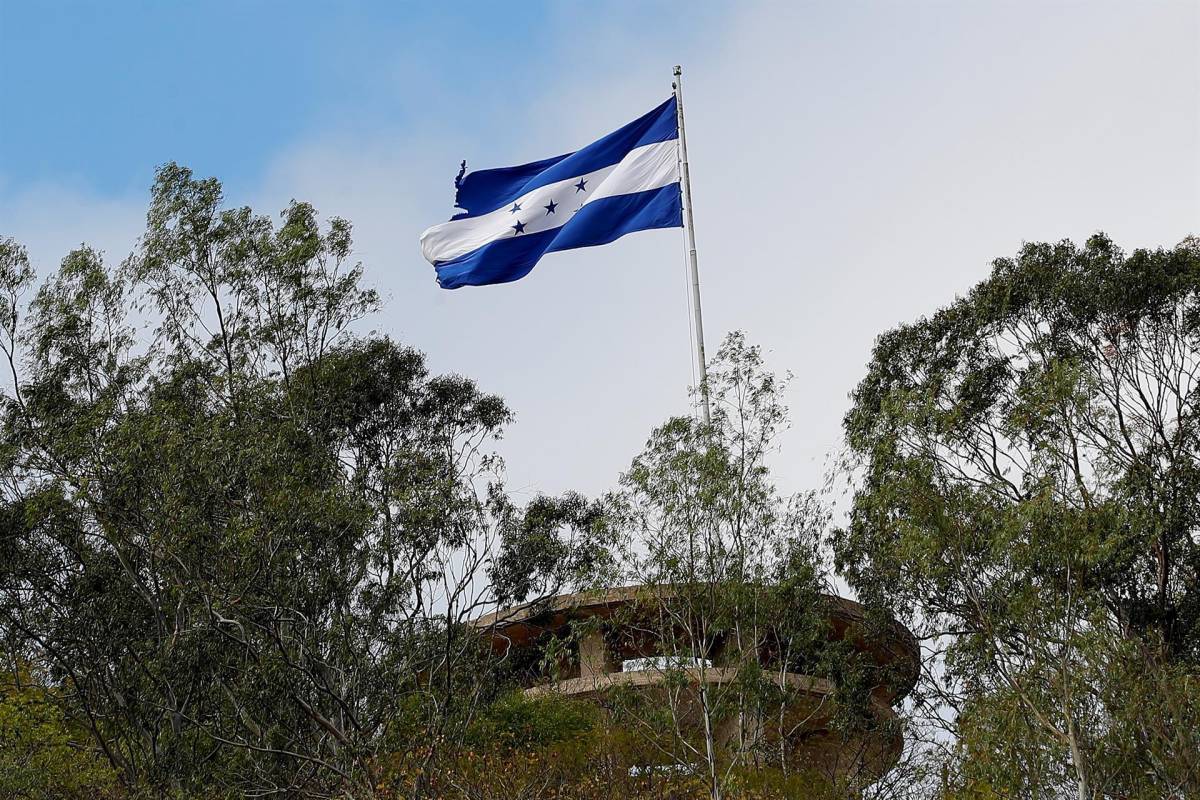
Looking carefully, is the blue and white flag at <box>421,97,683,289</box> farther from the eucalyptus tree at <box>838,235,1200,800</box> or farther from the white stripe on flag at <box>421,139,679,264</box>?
the eucalyptus tree at <box>838,235,1200,800</box>

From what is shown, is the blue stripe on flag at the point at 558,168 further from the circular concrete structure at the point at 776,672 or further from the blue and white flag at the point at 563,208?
the circular concrete structure at the point at 776,672

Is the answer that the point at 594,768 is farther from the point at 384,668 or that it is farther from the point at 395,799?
the point at 395,799

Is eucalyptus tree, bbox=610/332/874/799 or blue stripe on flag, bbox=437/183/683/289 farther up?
blue stripe on flag, bbox=437/183/683/289

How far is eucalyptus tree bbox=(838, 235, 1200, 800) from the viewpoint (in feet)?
51.8

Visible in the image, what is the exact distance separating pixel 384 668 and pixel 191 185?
38.3ft

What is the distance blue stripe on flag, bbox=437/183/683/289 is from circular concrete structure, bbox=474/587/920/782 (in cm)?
622

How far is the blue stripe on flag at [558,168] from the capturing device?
24609 millimetres

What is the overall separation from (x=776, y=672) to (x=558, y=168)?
1103cm

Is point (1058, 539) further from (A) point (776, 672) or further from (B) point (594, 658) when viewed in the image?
(B) point (594, 658)

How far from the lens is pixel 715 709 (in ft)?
68.4

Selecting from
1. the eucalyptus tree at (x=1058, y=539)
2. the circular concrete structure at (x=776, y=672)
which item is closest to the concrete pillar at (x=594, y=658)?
the circular concrete structure at (x=776, y=672)

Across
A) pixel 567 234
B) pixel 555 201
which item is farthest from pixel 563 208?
pixel 567 234

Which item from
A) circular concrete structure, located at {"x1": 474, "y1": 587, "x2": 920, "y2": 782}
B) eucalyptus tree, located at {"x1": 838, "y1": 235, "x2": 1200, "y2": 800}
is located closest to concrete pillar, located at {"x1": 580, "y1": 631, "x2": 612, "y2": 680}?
circular concrete structure, located at {"x1": 474, "y1": 587, "x2": 920, "y2": 782}

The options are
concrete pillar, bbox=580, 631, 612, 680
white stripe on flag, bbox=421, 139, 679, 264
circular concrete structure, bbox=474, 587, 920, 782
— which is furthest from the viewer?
concrete pillar, bbox=580, 631, 612, 680
